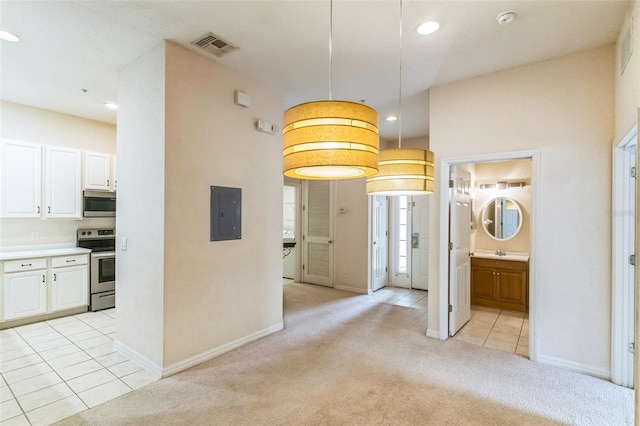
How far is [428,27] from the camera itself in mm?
2482

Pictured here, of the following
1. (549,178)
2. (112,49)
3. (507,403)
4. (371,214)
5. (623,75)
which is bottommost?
(507,403)

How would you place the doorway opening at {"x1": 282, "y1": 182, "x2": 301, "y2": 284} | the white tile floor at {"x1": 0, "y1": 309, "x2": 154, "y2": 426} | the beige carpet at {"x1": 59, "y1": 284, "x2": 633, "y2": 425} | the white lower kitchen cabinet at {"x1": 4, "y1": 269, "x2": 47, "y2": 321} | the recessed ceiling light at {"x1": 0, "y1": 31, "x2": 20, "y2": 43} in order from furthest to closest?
the doorway opening at {"x1": 282, "y1": 182, "x2": 301, "y2": 284}
the white lower kitchen cabinet at {"x1": 4, "y1": 269, "x2": 47, "y2": 321}
the recessed ceiling light at {"x1": 0, "y1": 31, "x2": 20, "y2": 43}
the white tile floor at {"x1": 0, "y1": 309, "x2": 154, "y2": 426}
the beige carpet at {"x1": 59, "y1": 284, "x2": 633, "y2": 425}

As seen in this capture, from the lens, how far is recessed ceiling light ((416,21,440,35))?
2.43 m

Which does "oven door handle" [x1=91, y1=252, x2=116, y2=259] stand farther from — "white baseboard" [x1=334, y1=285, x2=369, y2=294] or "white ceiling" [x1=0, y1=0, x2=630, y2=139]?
"white baseboard" [x1=334, y1=285, x2=369, y2=294]

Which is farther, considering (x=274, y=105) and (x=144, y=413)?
(x=274, y=105)

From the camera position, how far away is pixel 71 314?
4.35 meters

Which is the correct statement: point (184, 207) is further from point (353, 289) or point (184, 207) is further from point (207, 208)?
point (353, 289)

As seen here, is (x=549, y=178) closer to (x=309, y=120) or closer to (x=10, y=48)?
(x=309, y=120)

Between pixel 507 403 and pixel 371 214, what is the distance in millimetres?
3716

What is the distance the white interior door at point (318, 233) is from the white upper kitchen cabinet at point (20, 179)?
168 inches

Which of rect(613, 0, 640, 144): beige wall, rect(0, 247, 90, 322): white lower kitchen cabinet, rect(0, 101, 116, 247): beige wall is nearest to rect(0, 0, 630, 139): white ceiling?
rect(613, 0, 640, 144): beige wall

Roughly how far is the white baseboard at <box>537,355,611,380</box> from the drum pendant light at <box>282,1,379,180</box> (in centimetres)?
300

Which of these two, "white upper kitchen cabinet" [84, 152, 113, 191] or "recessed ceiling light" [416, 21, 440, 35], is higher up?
"recessed ceiling light" [416, 21, 440, 35]

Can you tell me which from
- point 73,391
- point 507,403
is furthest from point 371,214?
point 73,391
